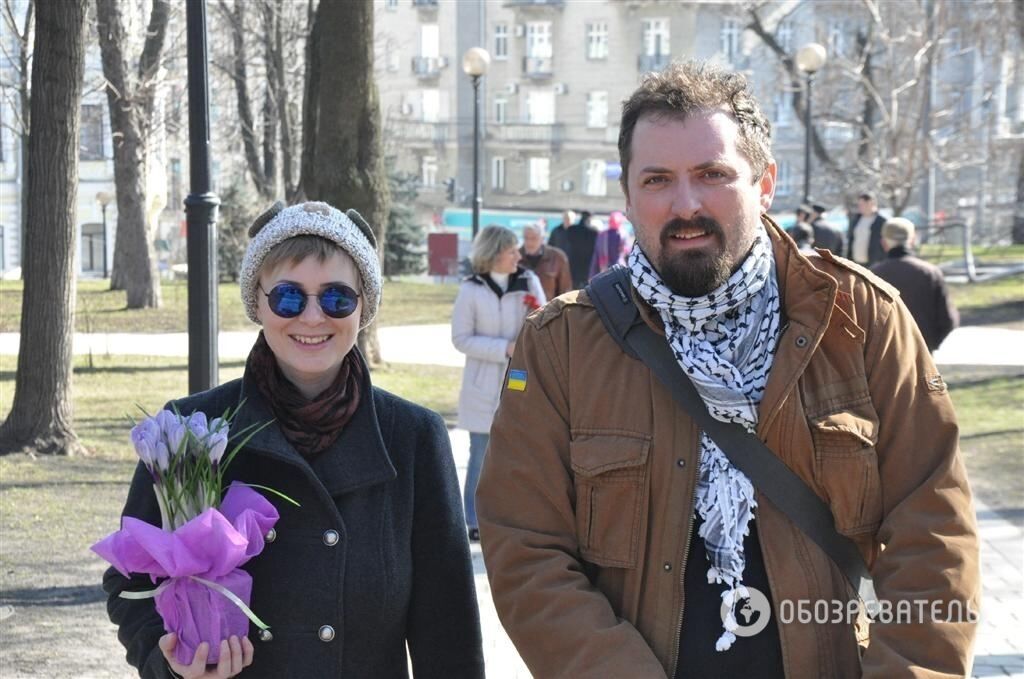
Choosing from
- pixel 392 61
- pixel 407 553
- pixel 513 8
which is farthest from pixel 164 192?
pixel 513 8

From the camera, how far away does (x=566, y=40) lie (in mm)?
60344

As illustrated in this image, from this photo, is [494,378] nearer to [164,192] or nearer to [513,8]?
[164,192]

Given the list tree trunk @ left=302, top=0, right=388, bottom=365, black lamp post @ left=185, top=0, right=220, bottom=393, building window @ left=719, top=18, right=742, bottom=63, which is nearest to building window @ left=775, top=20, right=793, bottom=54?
building window @ left=719, top=18, right=742, bottom=63

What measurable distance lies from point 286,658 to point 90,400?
10.8 meters

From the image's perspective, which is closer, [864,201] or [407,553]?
[407,553]

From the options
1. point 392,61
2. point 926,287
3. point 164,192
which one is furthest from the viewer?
point 392,61

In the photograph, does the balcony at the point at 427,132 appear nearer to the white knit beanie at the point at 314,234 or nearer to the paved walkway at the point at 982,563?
the paved walkway at the point at 982,563

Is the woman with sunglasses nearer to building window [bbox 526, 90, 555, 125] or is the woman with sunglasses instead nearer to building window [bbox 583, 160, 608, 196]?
building window [bbox 583, 160, 608, 196]

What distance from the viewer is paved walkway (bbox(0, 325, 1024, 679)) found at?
A: 6340 millimetres

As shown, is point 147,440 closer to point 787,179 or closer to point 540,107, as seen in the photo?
point 787,179

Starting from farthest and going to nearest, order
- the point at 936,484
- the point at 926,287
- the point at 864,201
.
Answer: the point at 864,201 → the point at 926,287 → the point at 936,484

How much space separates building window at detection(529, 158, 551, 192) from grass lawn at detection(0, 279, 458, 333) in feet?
85.4

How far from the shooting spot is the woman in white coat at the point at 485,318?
864 centimetres

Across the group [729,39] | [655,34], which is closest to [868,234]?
[729,39]
